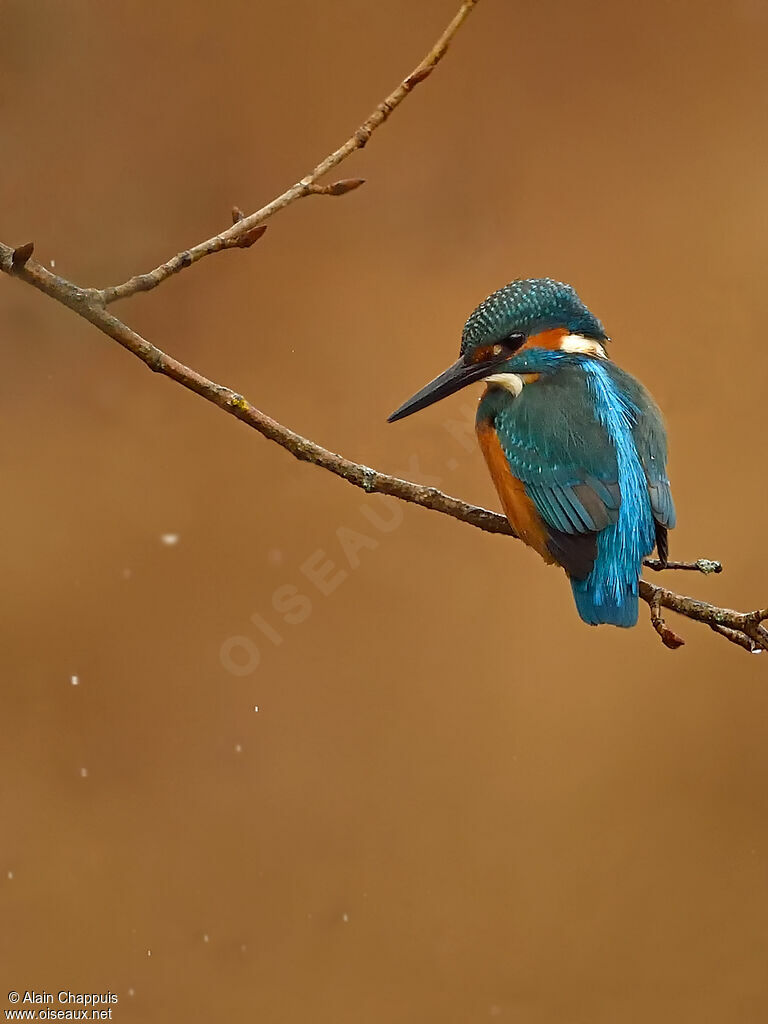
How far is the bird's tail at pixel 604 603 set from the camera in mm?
1053

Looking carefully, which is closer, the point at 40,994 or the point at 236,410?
the point at 236,410

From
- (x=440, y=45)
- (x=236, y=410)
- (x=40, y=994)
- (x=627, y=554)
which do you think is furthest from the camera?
(x=40, y=994)

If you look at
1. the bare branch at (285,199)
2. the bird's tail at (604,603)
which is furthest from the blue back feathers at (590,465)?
the bare branch at (285,199)

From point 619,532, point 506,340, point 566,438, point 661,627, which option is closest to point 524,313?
point 506,340

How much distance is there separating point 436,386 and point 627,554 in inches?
11.4

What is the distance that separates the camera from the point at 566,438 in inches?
46.5

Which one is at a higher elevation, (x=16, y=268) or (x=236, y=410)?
(x=16, y=268)

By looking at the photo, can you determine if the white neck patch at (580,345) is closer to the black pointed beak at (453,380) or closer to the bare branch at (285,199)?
the black pointed beak at (453,380)

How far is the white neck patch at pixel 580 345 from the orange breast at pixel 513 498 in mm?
132

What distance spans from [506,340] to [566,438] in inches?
5.4

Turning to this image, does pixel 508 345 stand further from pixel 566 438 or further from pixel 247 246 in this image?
pixel 247 246

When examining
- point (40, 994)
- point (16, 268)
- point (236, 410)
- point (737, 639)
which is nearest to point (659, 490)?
point (737, 639)

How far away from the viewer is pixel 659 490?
1.19m

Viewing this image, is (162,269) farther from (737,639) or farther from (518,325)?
(737,639)
